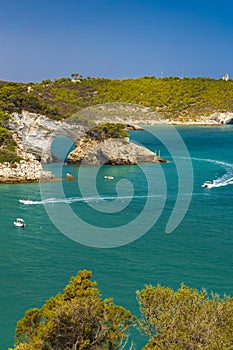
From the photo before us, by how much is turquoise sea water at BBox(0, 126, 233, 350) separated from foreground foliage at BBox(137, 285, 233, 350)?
5838mm

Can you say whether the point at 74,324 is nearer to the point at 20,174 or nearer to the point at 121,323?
the point at 121,323

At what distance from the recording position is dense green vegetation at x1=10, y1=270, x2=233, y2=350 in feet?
43.4

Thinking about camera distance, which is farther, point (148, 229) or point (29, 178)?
point (29, 178)

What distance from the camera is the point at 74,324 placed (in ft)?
45.2

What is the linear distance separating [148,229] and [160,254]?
5194mm

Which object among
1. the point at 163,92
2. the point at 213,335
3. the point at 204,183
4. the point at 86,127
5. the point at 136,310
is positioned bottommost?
the point at 136,310

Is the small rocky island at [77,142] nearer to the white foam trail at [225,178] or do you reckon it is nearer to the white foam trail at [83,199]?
the white foam trail at [225,178]

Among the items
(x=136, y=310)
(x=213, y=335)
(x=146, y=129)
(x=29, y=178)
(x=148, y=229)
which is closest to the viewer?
(x=213, y=335)

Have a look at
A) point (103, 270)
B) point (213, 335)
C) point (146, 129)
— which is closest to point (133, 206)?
point (103, 270)

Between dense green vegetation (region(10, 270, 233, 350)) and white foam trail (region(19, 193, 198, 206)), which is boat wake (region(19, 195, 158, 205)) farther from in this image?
dense green vegetation (region(10, 270, 233, 350))

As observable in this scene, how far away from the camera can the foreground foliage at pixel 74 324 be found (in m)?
13.7

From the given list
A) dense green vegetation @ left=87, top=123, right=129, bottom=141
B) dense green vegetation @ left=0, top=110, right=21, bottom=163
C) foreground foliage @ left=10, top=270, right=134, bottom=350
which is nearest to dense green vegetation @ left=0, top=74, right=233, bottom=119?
dense green vegetation @ left=87, top=123, right=129, bottom=141

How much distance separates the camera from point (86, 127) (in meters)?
64.3

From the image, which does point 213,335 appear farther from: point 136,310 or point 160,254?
point 160,254
